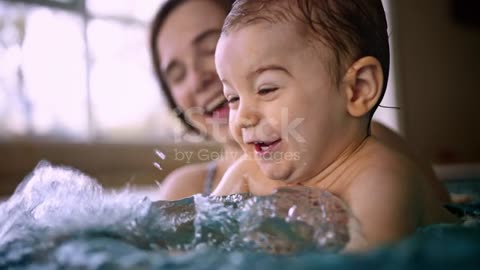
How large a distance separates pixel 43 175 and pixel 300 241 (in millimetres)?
430

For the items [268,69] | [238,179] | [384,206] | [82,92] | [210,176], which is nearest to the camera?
[384,206]

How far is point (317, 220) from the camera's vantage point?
2.07 ft

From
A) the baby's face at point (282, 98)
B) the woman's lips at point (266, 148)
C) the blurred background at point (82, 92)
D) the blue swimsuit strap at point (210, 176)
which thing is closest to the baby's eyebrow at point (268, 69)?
the baby's face at point (282, 98)

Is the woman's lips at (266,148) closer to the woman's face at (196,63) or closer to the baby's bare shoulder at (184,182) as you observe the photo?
the woman's face at (196,63)

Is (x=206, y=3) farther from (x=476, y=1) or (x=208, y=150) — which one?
(x=476, y=1)

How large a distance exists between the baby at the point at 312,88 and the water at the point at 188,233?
8cm

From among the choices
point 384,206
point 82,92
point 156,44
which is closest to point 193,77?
point 156,44

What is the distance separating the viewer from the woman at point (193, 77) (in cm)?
109

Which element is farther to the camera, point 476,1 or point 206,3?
point 476,1

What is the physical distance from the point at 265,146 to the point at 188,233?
0.61 feet

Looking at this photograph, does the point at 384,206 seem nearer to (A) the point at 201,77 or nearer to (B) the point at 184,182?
(A) the point at 201,77

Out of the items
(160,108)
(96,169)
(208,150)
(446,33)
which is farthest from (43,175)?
(446,33)

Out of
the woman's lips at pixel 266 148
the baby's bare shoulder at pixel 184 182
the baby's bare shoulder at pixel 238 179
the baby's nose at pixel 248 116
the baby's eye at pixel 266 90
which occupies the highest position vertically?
the baby's eye at pixel 266 90

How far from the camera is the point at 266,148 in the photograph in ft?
2.62
